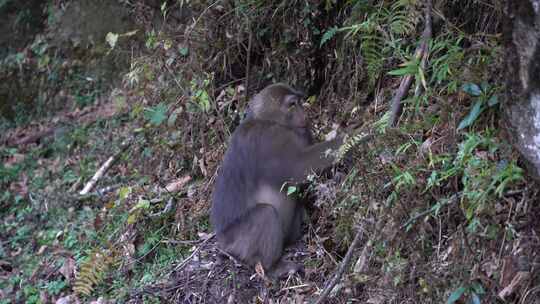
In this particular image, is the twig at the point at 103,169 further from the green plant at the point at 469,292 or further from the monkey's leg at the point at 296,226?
the green plant at the point at 469,292

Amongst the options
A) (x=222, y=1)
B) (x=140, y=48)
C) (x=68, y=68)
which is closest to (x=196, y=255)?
(x=222, y=1)

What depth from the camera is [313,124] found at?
20.9 ft

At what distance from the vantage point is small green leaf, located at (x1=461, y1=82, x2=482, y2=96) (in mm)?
4531

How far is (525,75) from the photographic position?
3.69 metres

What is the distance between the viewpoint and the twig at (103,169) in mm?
8297

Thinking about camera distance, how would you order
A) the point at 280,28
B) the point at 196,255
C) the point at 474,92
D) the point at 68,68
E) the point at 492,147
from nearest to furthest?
the point at 492,147 < the point at 474,92 < the point at 196,255 < the point at 280,28 < the point at 68,68

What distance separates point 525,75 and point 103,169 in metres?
5.77

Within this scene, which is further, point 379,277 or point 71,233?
point 71,233

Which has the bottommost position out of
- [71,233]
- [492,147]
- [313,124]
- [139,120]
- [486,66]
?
[71,233]

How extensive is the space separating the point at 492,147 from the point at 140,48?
572 centimetres

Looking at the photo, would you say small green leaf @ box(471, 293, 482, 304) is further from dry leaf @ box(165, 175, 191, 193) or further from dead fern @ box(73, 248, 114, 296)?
dry leaf @ box(165, 175, 191, 193)

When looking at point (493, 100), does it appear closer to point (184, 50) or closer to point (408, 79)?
point (408, 79)

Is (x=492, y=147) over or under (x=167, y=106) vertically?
over

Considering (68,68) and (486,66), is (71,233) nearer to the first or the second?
(68,68)
